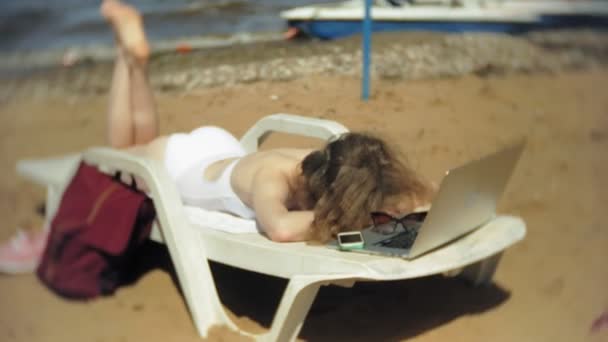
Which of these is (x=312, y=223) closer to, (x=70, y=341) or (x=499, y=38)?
(x=70, y=341)

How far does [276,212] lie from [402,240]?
243 millimetres

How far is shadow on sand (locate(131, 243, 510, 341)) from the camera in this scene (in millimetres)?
1558

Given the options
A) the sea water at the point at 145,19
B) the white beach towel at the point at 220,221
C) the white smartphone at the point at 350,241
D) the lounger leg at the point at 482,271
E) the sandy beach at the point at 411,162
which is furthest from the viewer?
the lounger leg at the point at 482,271

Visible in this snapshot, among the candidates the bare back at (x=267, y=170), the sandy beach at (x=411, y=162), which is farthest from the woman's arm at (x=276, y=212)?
the sandy beach at (x=411, y=162)

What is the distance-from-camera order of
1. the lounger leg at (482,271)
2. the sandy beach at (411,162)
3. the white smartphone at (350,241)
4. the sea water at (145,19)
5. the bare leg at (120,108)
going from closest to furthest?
the sea water at (145,19) < the sandy beach at (411,162) < the bare leg at (120,108) < the white smartphone at (350,241) < the lounger leg at (482,271)

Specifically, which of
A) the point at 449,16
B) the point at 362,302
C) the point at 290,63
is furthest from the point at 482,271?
the point at 449,16

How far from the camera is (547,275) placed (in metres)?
1.77

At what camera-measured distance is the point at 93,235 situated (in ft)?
4.50

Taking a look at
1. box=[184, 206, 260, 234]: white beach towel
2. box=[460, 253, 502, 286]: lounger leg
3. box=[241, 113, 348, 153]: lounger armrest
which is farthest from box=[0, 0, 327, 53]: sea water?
box=[460, 253, 502, 286]: lounger leg

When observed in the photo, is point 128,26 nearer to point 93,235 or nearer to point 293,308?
point 93,235

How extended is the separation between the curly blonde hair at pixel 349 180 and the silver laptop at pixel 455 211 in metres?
0.06

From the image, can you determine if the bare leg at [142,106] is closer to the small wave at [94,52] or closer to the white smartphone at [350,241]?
the small wave at [94,52]

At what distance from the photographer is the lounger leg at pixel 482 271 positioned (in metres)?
1.70

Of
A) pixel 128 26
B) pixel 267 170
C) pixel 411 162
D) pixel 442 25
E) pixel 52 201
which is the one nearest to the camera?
pixel 128 26
